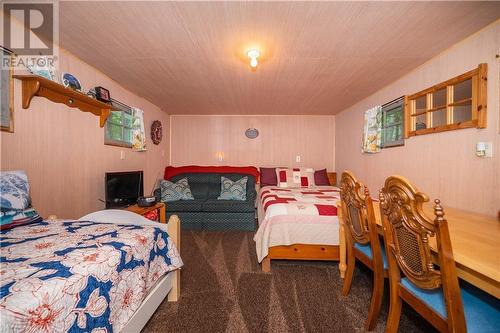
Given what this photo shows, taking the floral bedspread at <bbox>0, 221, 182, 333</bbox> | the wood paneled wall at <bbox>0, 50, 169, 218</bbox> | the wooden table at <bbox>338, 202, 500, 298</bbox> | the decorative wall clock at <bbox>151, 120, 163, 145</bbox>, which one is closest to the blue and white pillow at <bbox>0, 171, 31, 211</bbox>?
the floral bedspread at <bbox>0, 221, 182, 333</bbox>

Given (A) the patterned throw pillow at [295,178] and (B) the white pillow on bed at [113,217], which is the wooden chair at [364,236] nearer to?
(B) the white pillow on bed at [113,217]

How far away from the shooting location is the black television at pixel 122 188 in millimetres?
2416

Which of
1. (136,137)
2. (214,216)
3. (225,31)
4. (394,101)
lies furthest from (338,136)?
(136,137)

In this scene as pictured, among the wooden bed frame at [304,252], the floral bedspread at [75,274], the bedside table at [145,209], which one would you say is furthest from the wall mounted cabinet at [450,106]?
the bedside table at [145,209]

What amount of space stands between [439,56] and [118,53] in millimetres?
3035

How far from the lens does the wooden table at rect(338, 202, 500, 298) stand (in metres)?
0.79

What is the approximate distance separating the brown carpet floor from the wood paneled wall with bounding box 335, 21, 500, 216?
1.05 metres

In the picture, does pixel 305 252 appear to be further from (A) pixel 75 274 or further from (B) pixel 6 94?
(B) pixel 6 94

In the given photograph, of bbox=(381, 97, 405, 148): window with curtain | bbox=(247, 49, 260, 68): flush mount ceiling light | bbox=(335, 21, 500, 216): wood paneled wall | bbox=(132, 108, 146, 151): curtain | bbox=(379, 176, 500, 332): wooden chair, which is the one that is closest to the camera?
bbox=(379, 176, 500, 332): wooden chair

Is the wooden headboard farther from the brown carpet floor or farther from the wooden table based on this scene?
the wooden table

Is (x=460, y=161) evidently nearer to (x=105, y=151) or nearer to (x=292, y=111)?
(x=292, y=111)

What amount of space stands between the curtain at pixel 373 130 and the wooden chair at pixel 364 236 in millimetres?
1739

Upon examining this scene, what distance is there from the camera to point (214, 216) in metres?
3.50

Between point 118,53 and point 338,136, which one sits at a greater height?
point 118,53
